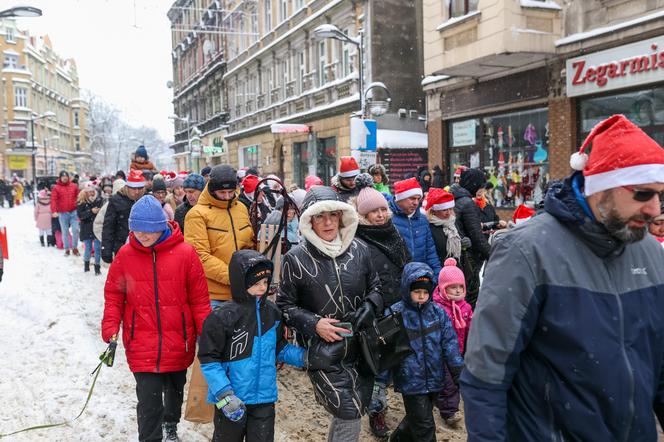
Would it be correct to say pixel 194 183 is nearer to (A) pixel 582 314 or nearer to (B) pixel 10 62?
(A) pixel 582 314

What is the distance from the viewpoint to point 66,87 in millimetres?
94500

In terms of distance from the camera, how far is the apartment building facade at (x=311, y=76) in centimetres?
2109

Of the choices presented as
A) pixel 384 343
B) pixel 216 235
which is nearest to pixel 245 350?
pixel 384 343

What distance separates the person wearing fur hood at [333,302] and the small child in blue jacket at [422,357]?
0.38 m

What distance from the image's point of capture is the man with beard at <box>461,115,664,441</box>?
1.89 meters

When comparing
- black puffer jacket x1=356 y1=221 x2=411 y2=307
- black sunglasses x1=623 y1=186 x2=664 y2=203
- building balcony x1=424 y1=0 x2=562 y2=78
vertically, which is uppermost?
building balcony x1=424 y1=0 x2=562 y2=78

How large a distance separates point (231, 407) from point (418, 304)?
4.85ft

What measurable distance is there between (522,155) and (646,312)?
13110mm

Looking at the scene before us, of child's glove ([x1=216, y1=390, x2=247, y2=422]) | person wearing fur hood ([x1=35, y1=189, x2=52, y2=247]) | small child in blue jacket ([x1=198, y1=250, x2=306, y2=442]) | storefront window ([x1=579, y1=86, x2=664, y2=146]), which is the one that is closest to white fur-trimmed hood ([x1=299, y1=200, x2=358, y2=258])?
small child in blue jacket ([x1=198, y1=250, x2=306, y2=442])

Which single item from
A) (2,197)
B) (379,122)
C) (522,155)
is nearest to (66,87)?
(2,197)

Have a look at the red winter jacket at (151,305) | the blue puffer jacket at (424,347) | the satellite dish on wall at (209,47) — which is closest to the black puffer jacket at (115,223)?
the red winter jacket at (151,305)

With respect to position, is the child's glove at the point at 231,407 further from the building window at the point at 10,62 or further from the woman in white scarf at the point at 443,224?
the building window at the point at 10,62

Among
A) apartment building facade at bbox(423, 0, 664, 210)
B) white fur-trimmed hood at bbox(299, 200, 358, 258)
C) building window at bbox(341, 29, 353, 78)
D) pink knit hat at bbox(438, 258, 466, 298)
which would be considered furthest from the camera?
building window at bbox(341, 29, 353, 78)

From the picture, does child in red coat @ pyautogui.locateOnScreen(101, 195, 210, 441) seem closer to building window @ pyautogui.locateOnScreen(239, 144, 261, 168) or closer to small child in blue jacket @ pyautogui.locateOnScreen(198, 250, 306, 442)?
small child in blue jacket @ pyautogui.locateOnScreen(198, 250, 306, 442)
